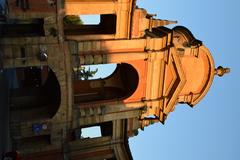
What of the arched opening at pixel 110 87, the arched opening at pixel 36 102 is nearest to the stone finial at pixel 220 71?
the arched opening at pixel 110 87

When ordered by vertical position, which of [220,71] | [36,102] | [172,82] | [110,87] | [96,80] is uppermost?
[220,71]

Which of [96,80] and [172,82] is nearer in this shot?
[172,82]

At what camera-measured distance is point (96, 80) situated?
29.0 metres

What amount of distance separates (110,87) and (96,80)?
3.77 feet

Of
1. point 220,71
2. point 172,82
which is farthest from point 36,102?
point 220,71

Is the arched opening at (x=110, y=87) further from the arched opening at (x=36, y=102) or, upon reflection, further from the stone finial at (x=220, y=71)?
the stone finial at (x=220, y=71)

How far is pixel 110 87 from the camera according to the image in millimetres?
29094

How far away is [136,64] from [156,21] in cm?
297

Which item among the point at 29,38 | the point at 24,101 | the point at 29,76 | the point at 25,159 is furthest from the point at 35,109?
the point at 29,76

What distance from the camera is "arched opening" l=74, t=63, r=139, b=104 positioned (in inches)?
1073

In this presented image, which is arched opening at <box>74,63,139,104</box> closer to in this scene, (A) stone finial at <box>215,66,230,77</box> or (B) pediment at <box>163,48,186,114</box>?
(B) pediment at <box>163,48,186,114</box>

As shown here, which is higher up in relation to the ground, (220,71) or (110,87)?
(220,71)

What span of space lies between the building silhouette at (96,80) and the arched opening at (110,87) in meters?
0.07

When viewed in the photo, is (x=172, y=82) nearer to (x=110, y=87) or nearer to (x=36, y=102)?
(x=110, y=87)
